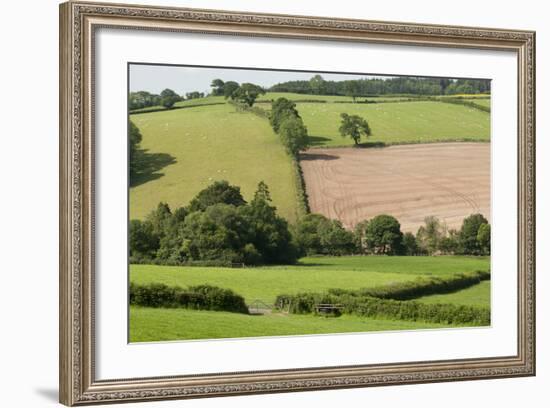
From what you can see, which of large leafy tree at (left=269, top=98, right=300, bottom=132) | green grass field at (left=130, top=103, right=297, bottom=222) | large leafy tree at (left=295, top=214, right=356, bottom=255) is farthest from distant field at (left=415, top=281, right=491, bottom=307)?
large leafy tree at (left=269, top=98, right=300, bottom=132)

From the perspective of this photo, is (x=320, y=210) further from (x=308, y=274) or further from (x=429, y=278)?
(x=429, y=278)

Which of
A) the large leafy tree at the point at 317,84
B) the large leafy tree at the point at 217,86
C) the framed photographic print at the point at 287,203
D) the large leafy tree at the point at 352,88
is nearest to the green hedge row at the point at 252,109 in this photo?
the framed photographic print at the point at 287,203

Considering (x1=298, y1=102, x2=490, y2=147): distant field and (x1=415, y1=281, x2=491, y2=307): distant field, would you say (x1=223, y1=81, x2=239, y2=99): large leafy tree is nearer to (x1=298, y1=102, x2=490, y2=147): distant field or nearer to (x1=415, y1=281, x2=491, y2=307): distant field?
(x1=298, y1=102, x2=490, y2=147): distant field

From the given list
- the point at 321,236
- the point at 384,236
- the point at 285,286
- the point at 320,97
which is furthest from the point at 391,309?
the point at 320,97

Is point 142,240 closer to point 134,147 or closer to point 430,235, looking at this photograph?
point 134,147

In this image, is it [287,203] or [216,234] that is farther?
[287,203]

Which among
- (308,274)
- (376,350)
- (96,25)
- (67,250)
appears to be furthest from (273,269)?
(96,25)

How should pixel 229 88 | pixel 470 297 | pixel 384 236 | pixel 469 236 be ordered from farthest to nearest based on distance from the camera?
1. pixel 469 236
2. pixel 470 297
3. pixel 384 236
4. pixel 229 88
